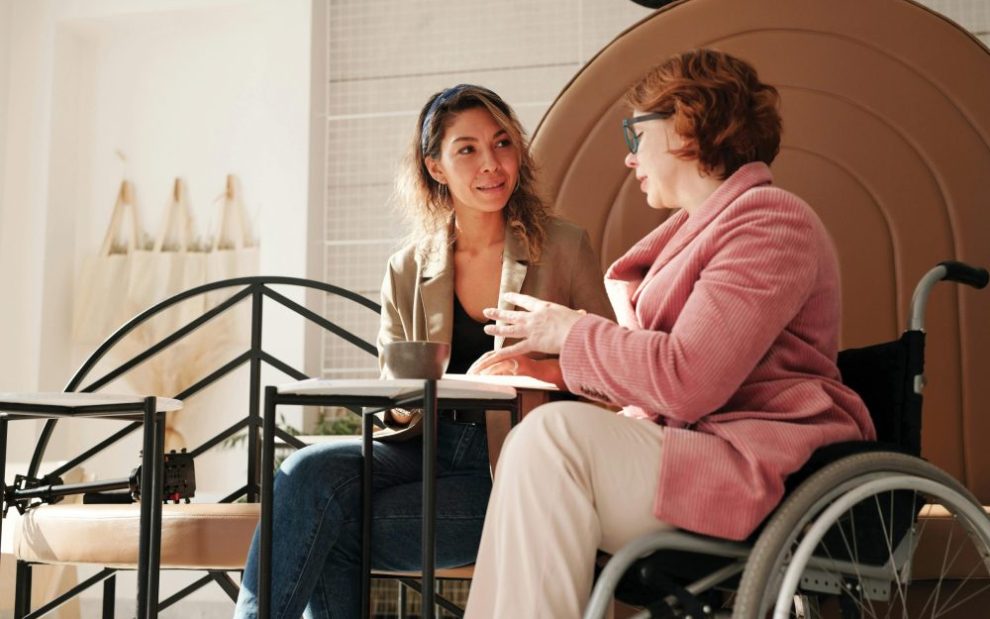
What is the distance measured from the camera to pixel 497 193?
2215 mm

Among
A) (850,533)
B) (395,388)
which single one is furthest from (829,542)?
(395,388)

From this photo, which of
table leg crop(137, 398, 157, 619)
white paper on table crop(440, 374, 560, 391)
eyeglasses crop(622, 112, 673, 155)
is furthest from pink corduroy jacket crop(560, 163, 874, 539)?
table leg crop(137, 398, 157, 619)

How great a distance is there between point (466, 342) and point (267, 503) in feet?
2.22

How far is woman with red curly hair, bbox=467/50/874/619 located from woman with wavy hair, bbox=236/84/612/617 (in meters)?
0.41

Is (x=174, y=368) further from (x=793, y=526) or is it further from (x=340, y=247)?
(x=793, y=526)

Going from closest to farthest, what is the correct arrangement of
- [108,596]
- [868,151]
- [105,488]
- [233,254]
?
1. [105,488]
2. [868,151]
3. [108,596]
4. [233,254]

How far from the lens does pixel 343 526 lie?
1841 millimetres

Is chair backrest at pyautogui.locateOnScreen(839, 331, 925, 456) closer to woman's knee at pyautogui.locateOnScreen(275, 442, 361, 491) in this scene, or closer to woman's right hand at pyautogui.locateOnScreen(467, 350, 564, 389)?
woman's right hand at pyautogui.locateOnScreen(467, 350, 564, 389)

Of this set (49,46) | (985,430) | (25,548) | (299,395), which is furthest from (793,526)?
(49,46)

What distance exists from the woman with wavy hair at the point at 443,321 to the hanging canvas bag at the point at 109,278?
2.74 m

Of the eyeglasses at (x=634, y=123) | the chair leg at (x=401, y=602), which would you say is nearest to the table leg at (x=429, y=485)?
the eyeglasses at (x=634, y=123)

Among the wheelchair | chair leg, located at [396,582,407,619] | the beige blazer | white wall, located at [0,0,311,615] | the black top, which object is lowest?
chair leg, located at [396,582,407,619]

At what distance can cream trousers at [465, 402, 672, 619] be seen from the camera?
1.29 m

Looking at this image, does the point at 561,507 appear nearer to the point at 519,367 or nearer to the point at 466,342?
the point at 519,367
